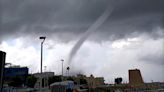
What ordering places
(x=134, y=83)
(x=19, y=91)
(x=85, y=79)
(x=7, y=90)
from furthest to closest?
(x=85, y=79) → (x=134, y=83) → (x=19, y=91) → (x=7, y=90)

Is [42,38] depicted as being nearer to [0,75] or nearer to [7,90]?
[7,90]

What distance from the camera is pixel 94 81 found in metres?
199

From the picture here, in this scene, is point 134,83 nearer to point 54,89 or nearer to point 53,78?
point 53,78

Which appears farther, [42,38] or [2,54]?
[42,38]

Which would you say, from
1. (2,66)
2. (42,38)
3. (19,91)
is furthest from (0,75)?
(19,91)

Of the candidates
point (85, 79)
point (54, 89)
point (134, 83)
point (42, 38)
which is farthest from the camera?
point (85, 79)

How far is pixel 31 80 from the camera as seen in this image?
486ft

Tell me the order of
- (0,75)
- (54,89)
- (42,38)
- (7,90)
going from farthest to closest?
(7,90)
(54,89)
(42,38)
(0,75)

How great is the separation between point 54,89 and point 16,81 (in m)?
71.2

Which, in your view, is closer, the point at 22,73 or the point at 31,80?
the point at 22,73

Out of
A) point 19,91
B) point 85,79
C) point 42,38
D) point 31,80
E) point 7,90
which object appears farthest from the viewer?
point 85,79

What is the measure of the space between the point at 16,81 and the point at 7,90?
59776 mm

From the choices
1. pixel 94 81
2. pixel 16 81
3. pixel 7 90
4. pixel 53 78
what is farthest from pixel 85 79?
pixel 7 90

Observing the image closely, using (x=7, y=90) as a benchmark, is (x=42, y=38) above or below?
above
